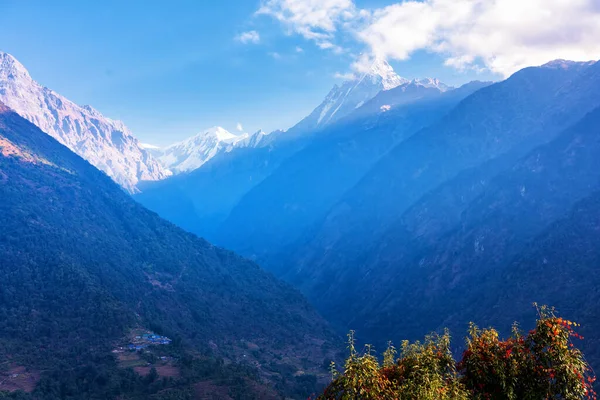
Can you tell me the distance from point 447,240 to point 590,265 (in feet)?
192

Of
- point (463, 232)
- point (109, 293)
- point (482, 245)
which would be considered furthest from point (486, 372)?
point (463, 232)

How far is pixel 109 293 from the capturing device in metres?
101

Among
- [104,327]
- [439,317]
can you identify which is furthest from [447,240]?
[104,327]

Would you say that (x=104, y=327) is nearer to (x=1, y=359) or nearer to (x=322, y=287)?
(x=1, y=359)

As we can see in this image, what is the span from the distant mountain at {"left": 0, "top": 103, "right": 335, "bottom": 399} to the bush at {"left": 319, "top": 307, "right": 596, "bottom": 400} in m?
55.5

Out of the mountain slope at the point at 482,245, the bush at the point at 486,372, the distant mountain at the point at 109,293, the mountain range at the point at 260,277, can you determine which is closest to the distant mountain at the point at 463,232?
the mountain slope at the point at 482,245

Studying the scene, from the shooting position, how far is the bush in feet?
56.1

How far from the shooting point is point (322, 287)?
190m

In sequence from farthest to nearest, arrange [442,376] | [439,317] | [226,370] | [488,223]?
[488,223] → [439,317] → [226,370] → [442,376]

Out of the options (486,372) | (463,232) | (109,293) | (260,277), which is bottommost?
(109,293)

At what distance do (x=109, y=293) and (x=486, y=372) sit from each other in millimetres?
99051

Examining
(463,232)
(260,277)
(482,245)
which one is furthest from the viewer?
(260,277)

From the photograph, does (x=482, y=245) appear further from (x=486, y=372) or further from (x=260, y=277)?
(x=486, y=372)

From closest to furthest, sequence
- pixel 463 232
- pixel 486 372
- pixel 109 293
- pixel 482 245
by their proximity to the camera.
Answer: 1. pixel 486 372
2. pixel 109 293
3. pixel 482 245
4. pixel 463 232
